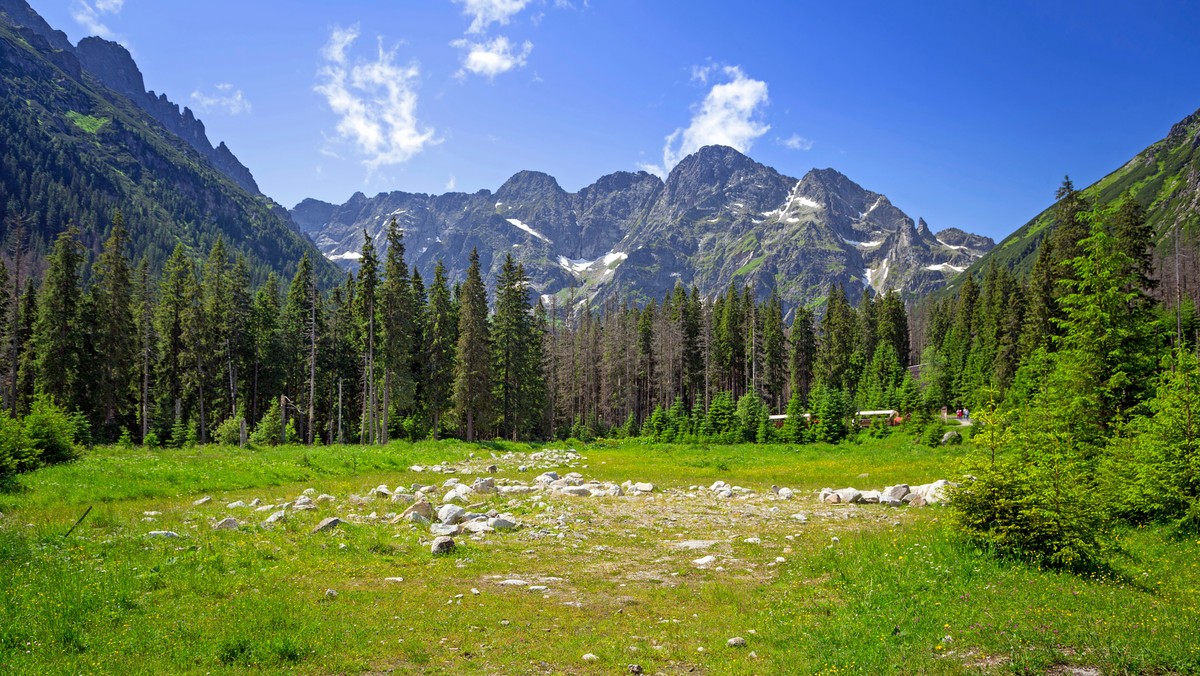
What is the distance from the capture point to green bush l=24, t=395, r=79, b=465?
23.4m

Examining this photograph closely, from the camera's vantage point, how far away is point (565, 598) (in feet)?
35.0

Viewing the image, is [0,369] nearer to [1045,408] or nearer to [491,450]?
[491,450]

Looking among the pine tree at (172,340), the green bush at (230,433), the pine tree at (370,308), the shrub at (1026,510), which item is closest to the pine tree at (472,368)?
the pine tree at (370,308)

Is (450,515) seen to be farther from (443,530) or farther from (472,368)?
(472,368)

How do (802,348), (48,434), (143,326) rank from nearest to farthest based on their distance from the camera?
(48,434) → (143,326) → (802,348)

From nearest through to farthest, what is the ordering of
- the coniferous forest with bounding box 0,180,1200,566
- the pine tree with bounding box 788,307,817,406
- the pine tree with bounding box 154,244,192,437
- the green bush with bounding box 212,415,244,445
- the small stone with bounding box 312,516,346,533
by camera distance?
the small stone with bounding box 312,516,346,533
the coniferous forest with bounding box 0,180,1200,566
the green bush with bounding box 212,415,244,445
the pine tree with bounding box 154,244,192,437
the pine tree with bounding box 788,307,817,406

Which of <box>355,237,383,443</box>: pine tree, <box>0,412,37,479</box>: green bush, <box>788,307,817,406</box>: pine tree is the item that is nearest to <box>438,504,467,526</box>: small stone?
<box>0,412,37,479</box>: green bush

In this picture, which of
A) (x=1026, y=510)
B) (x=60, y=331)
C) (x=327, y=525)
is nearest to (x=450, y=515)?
(x=327, y=525)

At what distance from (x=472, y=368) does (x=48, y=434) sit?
3125 centimetres

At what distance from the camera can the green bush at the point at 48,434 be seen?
23384 mm

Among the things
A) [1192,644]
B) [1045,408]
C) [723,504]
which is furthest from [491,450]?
[1192,644]

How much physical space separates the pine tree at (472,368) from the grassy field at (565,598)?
34044mm

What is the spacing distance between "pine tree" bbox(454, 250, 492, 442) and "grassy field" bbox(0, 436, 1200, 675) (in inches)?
1340

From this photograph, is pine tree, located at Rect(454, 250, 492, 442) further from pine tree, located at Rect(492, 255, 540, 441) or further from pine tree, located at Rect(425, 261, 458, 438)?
pine tree, located at Rect(492, 255, 540, 441)
